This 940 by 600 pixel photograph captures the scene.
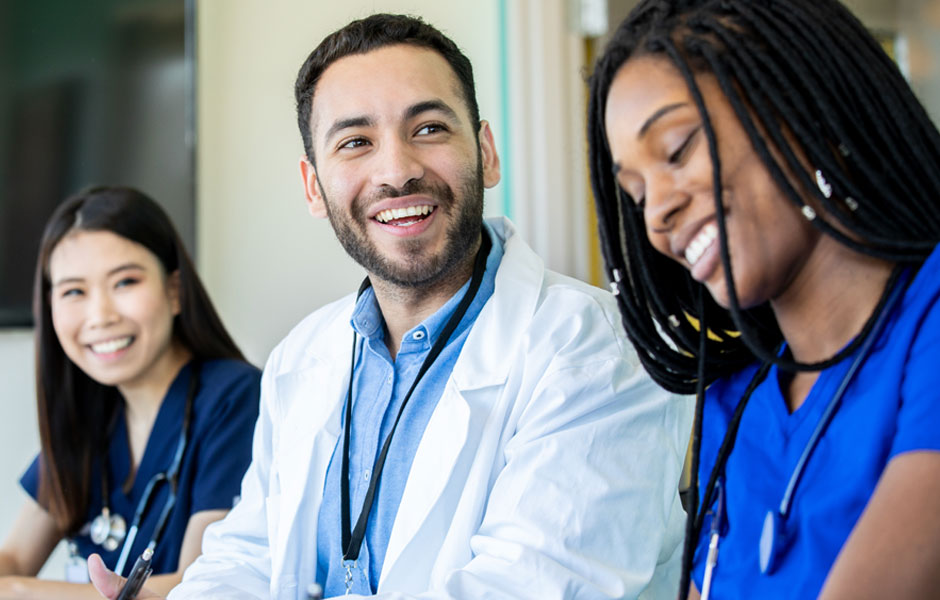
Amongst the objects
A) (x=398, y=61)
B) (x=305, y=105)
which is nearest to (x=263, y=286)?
(x=305, y=105)

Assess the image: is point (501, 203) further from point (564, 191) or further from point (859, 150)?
point (859, 150)

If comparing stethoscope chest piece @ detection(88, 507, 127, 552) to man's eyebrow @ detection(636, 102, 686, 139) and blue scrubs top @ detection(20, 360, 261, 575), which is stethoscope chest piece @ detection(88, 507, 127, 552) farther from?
man's eyebrow @ detection(636, 102, 686, 139)

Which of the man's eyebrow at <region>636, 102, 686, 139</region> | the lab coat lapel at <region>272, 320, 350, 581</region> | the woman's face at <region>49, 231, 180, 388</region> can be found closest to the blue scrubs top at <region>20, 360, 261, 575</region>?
the woman's face at <region>49, 231, 180, 388</region>

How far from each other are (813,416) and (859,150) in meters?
0.24

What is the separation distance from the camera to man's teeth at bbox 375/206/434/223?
4.50 ft

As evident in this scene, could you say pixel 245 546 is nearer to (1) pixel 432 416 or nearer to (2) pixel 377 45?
(1) pixel 432 416

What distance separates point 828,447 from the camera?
0.78 meters

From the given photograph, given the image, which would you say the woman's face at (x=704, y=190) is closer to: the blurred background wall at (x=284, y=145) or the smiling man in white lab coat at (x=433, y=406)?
the smiling man in white lab coat at (x=433, y=406)

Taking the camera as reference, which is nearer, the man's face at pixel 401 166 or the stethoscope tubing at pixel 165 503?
the man's face at pixel 401 166

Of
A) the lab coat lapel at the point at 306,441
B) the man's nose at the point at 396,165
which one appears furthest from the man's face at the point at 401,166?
the lab coat lapel at the point at 306,441

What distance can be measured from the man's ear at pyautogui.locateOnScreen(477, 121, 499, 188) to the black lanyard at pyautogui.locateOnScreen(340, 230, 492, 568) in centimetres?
10

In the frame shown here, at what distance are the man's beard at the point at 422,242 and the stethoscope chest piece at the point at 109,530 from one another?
0.85 metres

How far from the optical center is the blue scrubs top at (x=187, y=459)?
1780 mm

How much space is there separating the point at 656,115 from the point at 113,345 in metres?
1.48
